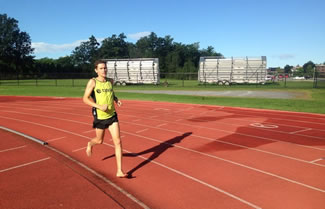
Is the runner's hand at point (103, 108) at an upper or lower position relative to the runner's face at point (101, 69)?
lower

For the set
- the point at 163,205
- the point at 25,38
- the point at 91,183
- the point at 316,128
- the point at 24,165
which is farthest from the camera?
the point at 25,38

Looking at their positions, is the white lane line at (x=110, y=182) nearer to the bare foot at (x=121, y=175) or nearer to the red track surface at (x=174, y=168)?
the red track surface at (x=174, y=168)

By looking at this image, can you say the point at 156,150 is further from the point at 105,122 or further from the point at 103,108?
the point at 103,108

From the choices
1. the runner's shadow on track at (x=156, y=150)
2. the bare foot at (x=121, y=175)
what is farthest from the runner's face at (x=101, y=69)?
the runner's shadow on track at (x=156, y=150)

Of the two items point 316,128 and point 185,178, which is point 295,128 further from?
point 185,178

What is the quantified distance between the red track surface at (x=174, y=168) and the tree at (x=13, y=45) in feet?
272

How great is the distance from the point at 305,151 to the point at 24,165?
642 centimetres

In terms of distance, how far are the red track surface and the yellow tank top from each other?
3.75ft

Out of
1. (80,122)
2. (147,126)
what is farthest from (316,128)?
(80,122)

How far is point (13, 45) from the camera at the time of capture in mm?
82000

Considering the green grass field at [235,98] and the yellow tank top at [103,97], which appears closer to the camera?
the yellow tank top at [103,97]

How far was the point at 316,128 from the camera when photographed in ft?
29.5

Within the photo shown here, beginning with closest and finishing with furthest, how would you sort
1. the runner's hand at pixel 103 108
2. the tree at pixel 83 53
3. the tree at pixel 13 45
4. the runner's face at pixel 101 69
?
the runner's hand at pixel 103 108 → the runner's face at pixel 101 69 → the tree at pixel 13 45 → the tree at pixel 83 53

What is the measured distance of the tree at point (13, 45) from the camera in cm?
7931
